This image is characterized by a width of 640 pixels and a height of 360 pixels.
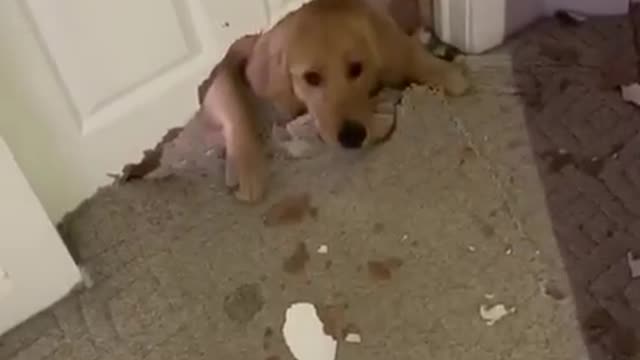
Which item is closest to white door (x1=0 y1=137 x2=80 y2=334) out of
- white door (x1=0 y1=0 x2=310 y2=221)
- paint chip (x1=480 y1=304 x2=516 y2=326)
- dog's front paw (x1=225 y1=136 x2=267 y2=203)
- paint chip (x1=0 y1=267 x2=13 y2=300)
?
paint chip (x1=0 y1=267 x2=13 y2=300)

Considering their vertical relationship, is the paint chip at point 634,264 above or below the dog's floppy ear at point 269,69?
below

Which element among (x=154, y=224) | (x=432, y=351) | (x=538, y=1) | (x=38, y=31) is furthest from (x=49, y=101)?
(x=538, y=1)

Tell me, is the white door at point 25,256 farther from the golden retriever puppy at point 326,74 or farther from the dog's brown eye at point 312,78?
the dog's brown eye at point 312,78

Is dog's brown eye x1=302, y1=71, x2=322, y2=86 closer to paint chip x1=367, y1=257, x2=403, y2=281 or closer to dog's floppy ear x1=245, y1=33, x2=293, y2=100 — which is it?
dog's floppy ear x1=245, y1=33, x2=293, y2=100

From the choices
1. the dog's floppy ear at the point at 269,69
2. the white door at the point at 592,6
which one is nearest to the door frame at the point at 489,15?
the white door at the point at 592,6

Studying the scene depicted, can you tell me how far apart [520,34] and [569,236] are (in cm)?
34

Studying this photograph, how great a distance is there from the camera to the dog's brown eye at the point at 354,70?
144cm

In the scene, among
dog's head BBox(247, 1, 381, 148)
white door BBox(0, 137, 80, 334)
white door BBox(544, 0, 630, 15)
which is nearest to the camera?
white door BBox(0, 137, 80, 334)

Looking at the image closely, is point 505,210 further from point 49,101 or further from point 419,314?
point 49,101

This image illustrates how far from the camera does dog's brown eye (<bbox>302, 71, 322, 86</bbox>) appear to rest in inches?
56.5

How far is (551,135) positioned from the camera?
4.86 ft

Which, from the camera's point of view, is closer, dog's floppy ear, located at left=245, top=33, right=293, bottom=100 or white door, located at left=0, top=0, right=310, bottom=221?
white door, located at left=0, top=0, right=310, bottom=221

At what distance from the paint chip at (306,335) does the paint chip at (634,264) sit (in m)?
0.35

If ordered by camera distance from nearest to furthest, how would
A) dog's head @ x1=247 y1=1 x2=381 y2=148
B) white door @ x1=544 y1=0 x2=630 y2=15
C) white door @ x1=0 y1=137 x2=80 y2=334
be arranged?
1. white door @ x1=0 y1=137 x2=80 y2=334
2. dog's head @ x1=247 y1=1 x2=381 y2=148
3. white door @ x1=544 y1=0 x2=630 y2=15
